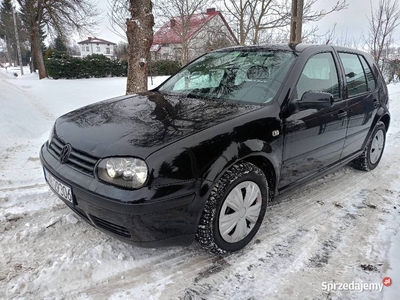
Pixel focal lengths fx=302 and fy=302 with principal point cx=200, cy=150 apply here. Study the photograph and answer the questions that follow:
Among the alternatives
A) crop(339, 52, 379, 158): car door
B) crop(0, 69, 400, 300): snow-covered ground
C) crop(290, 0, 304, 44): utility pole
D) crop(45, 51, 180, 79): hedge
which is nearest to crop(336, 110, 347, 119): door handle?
crop(339, 52, 379, 158): car door

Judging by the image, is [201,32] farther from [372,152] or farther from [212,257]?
[212,257]

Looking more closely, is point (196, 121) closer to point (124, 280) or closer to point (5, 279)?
point (124, 280)

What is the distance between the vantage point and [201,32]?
46.0ft

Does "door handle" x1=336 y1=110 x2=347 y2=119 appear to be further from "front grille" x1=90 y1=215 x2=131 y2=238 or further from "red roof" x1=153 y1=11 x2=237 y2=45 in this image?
"red roof" x1=153 y1=11 x2=237 y2=45

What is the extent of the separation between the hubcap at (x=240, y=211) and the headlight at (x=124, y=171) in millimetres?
699

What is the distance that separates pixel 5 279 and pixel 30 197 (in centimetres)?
130

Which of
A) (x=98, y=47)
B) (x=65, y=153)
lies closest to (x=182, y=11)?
(x=65, y=153)

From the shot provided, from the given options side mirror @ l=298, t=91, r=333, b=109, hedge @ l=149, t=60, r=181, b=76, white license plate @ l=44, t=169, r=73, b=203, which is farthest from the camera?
hedge @ l=149, t=60, r=181, b=76

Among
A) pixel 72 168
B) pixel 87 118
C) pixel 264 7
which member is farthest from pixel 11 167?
pixel 264 7

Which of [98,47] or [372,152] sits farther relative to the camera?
[98,47]

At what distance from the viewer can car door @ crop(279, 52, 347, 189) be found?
2756 mm

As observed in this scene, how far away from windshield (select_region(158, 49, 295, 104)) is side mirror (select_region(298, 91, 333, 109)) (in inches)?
10.3

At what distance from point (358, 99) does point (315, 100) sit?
4.00 feet

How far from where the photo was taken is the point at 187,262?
2.38 m
